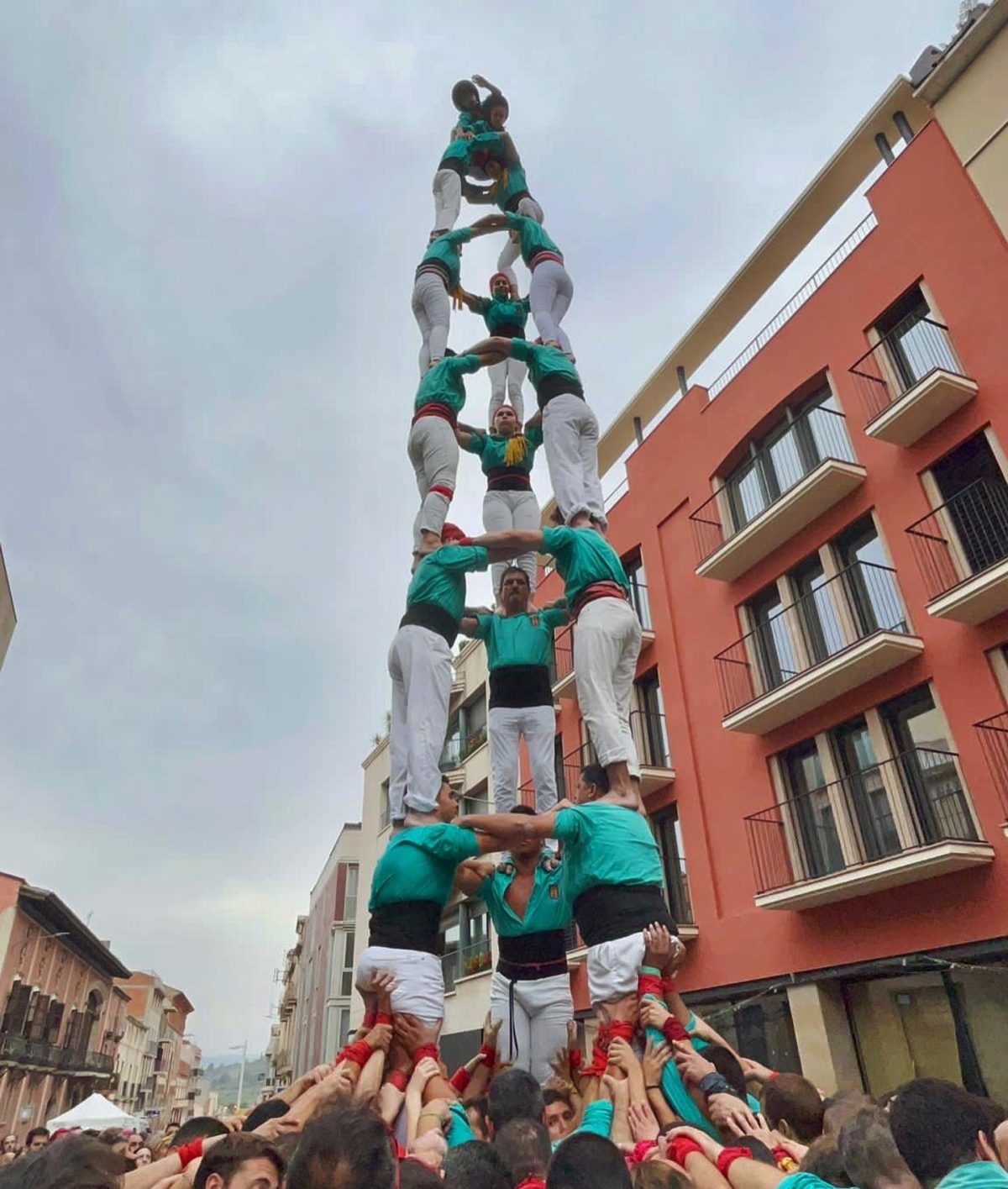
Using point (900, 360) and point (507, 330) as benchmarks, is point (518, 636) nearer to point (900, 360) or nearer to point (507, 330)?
point (507, 330)

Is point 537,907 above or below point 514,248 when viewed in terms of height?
below

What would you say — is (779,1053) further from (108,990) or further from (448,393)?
(108,990)

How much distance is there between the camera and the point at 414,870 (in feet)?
13.9

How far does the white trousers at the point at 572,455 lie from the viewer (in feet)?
18.6

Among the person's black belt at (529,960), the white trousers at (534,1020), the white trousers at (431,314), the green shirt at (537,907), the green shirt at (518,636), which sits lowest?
the white trousers at (534,1020)

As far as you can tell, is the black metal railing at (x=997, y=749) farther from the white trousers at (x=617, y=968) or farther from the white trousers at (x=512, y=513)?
the white trousers at (x=617, y=968)

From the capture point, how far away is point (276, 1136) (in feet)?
9.51

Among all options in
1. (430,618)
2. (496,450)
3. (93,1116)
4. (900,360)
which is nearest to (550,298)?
(496,450)

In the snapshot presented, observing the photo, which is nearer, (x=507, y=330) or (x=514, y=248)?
(x=507, y=330)

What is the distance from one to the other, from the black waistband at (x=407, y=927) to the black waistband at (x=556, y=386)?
3593 millimetres

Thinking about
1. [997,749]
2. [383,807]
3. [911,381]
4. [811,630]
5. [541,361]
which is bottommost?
[997,749]

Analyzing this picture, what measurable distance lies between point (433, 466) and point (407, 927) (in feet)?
9.98

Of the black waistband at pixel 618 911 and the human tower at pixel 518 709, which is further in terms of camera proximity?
the human tower at pixel 518 709

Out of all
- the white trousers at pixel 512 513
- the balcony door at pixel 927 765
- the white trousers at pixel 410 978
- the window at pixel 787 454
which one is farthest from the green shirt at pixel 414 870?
the window at pixel 787 454
